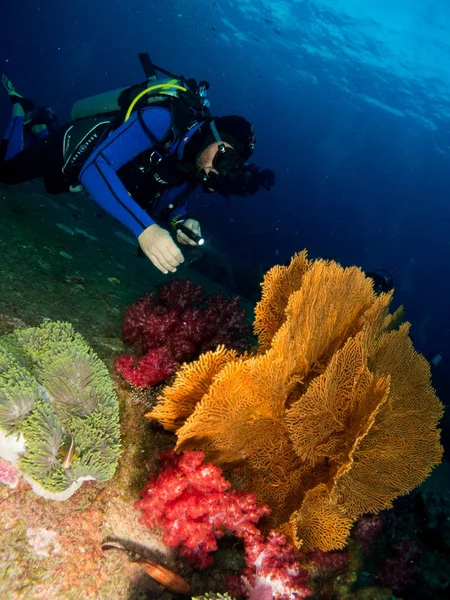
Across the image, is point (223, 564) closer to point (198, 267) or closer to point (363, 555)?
point (363, 555)

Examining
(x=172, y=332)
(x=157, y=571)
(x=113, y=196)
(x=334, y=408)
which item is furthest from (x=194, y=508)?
(x=113, y=196)

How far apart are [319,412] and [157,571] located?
172 cm

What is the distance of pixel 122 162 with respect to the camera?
4.30 meters

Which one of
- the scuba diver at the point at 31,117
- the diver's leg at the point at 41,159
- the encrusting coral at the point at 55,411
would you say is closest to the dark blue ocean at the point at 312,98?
the scuba diver at the point at 31,117

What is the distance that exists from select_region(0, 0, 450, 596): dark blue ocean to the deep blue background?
243 mm

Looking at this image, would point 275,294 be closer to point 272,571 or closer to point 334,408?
point 334,408

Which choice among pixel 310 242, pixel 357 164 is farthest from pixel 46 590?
pixel 357 164

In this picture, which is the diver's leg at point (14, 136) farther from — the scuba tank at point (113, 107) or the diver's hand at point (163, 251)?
the diver's hand at point (163, 251)

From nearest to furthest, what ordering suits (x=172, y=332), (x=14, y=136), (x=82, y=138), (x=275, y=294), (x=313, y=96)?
(x=275, y=294)
(x=172, y=332)
(x=82, y=138)
(x=14, y=136)
(x=313, y=96)

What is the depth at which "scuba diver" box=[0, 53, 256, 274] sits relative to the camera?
12.6 ft

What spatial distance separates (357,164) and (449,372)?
6139cm

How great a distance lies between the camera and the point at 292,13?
136 feet

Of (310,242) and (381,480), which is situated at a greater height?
(381,480)

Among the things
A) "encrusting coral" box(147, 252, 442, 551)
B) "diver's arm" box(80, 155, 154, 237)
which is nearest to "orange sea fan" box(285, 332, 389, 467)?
"encrusting coral" box(147, 252, 442, 551)
